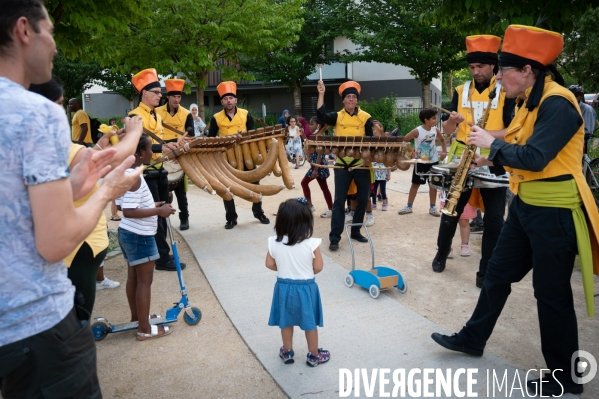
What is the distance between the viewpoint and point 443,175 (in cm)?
500

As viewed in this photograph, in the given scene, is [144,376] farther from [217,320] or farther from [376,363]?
[376,363]

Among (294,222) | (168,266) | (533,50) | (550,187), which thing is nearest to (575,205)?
(550,187)

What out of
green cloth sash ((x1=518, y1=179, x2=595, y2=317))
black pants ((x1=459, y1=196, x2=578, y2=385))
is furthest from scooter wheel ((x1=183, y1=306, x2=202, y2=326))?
green cloth sash ((x1=518, y1=179, x2=595, y2=317))

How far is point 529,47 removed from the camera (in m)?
3.03

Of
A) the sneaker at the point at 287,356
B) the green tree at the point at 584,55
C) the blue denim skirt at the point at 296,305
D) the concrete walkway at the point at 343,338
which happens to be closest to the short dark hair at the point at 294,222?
the blue denim skirt at the point at 296,305

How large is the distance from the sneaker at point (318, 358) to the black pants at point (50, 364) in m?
2.01

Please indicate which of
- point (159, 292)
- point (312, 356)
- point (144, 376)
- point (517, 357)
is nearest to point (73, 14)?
point (159, 292)

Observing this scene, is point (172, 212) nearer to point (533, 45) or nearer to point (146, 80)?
point (146, 80)

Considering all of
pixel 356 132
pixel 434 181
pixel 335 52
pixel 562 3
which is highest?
pixel 335 52

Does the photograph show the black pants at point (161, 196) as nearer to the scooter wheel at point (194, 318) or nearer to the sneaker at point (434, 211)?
the scooter wheel at point (194, 318)

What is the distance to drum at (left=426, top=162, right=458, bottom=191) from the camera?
4918 millimetres

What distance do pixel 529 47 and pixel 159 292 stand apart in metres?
4.04

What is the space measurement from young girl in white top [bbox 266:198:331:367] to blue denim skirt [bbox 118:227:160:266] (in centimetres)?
113

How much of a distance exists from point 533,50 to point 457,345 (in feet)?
6.62
